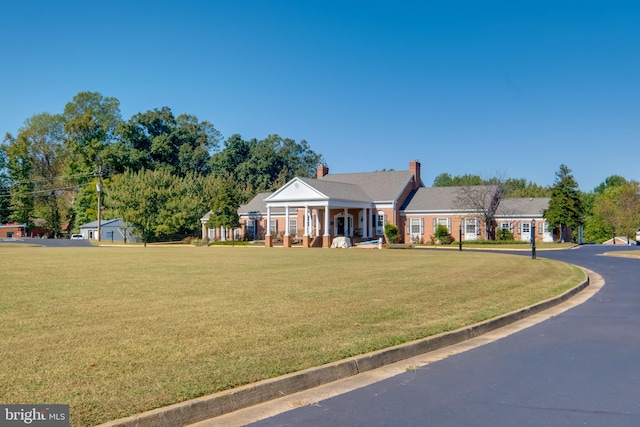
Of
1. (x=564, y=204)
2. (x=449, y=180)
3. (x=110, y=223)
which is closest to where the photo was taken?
(x=564, y=204)

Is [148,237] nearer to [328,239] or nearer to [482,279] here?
[328,239]

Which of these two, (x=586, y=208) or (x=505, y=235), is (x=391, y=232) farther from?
(x=586, y=208)

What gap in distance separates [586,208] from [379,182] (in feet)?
114

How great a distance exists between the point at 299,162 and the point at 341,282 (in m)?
91.5

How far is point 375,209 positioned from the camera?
62.2 meters

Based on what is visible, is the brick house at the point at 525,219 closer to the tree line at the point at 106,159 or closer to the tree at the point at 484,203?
the tree at the point at 484,203

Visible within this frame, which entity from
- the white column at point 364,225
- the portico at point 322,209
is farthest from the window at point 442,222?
the white column at point 364,225

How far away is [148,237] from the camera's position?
71875 mm

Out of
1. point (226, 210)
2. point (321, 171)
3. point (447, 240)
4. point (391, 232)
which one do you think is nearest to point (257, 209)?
point (226, 210)

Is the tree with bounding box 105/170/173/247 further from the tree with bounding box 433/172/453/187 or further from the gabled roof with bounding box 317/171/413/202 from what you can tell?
the tree with bounding box 433/172/453/187

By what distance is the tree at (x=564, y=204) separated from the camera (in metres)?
54.3

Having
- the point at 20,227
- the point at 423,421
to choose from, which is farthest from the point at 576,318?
the point at 20,227

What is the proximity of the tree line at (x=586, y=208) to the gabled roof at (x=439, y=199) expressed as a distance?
5.20 feet

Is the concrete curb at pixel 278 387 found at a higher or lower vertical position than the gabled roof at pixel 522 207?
lower
